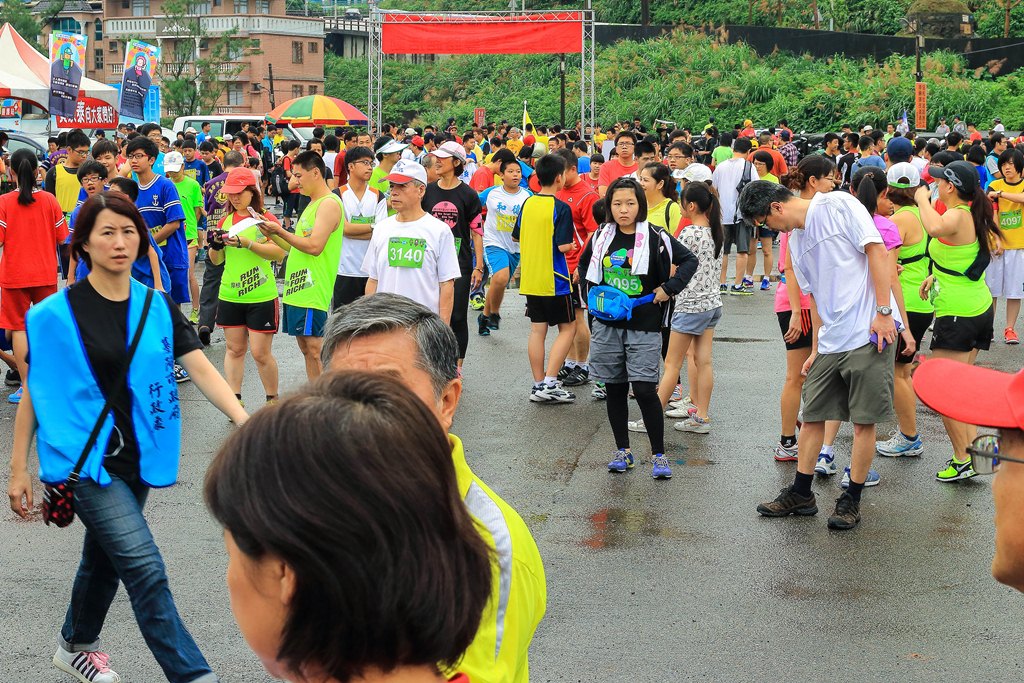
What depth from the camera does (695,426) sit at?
8352 millimetres

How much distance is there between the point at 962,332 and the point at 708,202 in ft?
6.30

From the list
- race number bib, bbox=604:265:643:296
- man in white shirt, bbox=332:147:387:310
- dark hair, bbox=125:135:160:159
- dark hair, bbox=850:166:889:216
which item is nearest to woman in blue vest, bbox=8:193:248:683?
race number bib, bbox=604:265:643:296

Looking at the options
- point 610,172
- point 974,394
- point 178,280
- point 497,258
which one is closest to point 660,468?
point 497,258

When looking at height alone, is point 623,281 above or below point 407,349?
below

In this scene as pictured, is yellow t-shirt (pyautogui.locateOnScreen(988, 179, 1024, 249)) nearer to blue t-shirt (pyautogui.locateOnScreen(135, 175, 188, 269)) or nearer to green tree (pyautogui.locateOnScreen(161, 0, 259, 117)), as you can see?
blue t-shirt (pyautogui.locateOnScreen(135, 175, 188, 269))

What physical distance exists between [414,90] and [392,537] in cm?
5928

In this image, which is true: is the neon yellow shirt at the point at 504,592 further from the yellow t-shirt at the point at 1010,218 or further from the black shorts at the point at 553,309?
the yellow t-shirt at the point at 1010,218

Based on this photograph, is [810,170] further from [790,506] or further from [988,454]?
[988,454]

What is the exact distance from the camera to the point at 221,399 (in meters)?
4.10

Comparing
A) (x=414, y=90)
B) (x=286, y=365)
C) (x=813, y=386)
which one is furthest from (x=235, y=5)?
(x=813, y=386)

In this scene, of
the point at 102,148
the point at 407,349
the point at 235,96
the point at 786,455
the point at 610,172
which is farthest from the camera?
the point at 235,96

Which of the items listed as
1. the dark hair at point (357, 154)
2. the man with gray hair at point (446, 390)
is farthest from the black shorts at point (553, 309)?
the man with gray hair at point (446, 390)

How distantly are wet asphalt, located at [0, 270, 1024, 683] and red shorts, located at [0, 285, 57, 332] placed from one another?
36.0 inches

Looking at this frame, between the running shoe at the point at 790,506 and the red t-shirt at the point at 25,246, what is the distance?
5728mm
